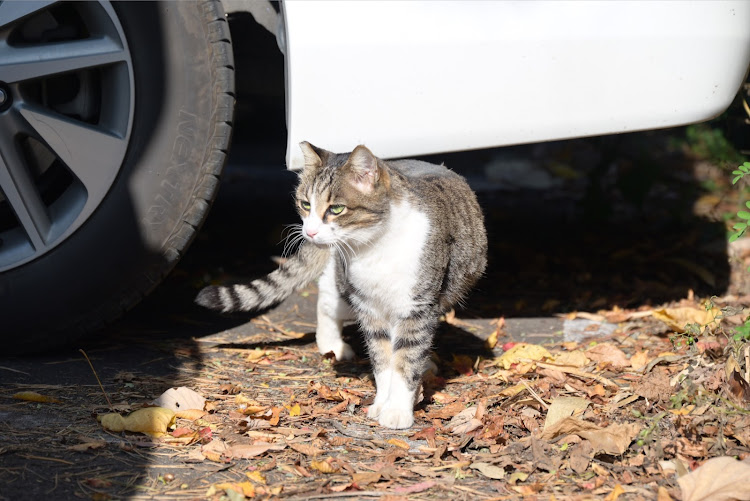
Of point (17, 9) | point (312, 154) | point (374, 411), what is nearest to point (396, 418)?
point (374, 411)

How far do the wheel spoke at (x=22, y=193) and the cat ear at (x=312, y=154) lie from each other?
969 millimetres

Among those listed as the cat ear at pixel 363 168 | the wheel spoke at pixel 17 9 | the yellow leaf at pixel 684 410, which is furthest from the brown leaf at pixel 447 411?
the wheel spoke at pixel 17 9

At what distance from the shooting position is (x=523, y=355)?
11.0ft

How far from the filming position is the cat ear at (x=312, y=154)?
9.53 ft

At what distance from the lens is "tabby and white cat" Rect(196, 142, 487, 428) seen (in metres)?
2.93

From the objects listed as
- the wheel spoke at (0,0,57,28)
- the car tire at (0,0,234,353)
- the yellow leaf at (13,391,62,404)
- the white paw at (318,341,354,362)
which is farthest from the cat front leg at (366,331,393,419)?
the wheel spoke at (0,0,57,28)

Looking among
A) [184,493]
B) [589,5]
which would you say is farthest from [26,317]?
[589,5]

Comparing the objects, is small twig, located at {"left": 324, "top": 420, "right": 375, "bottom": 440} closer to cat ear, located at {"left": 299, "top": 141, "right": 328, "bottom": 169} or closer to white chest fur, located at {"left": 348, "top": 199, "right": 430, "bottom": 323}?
white chest fur, located at {"left": 348, "top": 199, "right": 430, "bottom": 323}

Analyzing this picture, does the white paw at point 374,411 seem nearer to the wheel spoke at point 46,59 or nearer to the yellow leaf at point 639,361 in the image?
the yellow leaf at point 639,361

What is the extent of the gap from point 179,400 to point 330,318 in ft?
2.78

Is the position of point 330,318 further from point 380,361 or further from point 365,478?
point 365,478

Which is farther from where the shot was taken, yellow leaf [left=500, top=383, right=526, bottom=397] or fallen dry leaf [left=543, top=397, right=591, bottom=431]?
yellow leaf [left=500, top=383, right=526, bottom=397]

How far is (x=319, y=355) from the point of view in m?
3.53

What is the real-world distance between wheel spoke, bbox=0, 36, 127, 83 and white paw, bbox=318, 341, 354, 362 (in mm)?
1468
